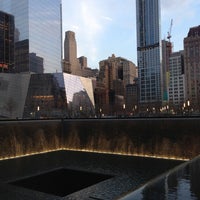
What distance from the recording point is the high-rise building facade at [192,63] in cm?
13162

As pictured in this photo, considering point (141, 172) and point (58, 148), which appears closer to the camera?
point (141, 172)

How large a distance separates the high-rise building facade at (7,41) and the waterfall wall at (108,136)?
98.8 m

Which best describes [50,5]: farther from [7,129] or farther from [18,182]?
[18,182]

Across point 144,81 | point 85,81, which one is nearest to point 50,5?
point 85,81

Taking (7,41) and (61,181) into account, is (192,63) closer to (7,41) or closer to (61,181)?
(7,41)

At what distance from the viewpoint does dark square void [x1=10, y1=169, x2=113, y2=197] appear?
15508 millimetres

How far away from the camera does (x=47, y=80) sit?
99812mm

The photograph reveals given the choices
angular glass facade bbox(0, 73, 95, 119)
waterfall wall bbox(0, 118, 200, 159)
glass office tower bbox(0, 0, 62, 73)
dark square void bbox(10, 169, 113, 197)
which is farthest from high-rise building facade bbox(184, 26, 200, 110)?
dark square void bbox(10, 169, 113, 197)

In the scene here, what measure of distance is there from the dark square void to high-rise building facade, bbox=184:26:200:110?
113 metres

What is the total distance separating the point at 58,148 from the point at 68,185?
11.1 metres

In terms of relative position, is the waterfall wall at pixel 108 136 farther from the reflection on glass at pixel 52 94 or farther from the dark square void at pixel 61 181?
the reflection on glass at pixel 52 94

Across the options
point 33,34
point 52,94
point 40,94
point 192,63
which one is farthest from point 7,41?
point 192,63

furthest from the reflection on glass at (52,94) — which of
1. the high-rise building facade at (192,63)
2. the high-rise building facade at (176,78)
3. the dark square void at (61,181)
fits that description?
the dark square void at (61,181)

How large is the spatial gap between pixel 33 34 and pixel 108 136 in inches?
4111
